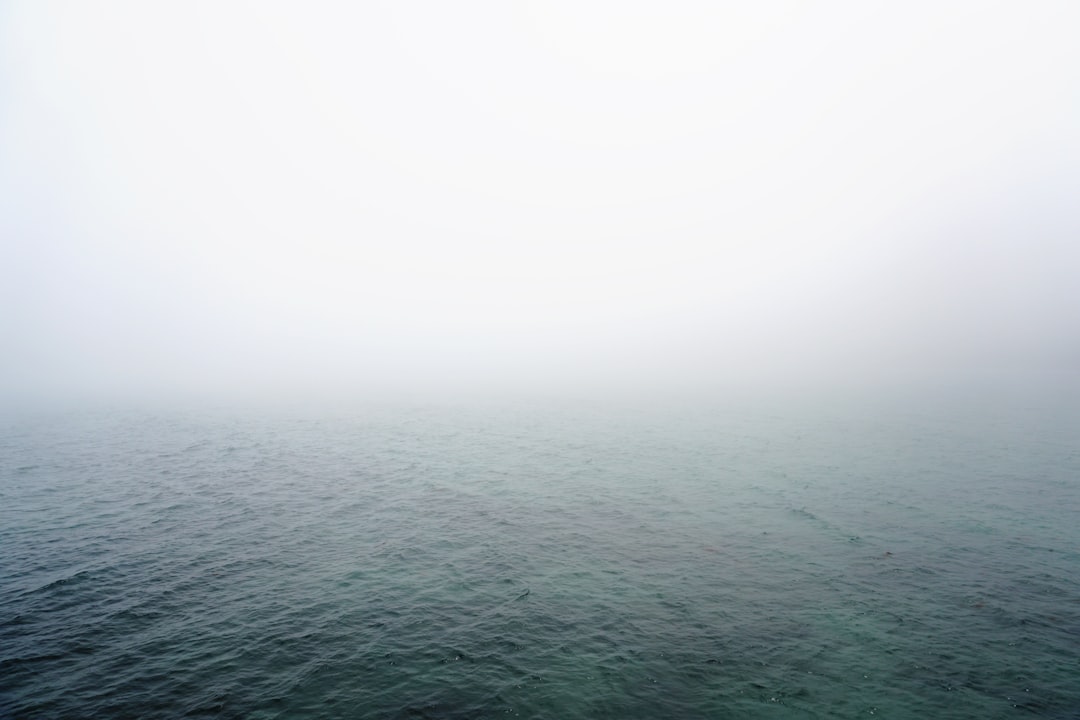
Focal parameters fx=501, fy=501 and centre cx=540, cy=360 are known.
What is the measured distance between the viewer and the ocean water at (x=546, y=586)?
26078 millimetres

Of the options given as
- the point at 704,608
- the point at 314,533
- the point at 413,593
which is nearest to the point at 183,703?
the point at 413,593

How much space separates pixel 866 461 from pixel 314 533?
7433cm

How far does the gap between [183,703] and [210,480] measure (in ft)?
163

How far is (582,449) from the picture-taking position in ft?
281

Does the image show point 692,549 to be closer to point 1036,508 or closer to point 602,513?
point 602,513

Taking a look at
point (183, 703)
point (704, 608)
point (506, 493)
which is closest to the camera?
point (183, 703)

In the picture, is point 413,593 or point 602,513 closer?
point 413,593

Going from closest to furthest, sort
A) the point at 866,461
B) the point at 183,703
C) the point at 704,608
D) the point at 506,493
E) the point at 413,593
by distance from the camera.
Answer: the point at 183,703
the point at 704,608
the point at 413,593
the point at 506,493
the point at 866,461

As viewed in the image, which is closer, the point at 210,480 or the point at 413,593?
the point at 413,593

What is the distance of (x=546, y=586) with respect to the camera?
123 ft

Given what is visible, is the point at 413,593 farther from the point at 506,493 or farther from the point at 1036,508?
the point at 1036,508

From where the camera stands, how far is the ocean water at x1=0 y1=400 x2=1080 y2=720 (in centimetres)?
2608

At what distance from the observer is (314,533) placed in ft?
159

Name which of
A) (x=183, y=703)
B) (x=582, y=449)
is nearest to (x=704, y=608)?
(x=183, y=703)
